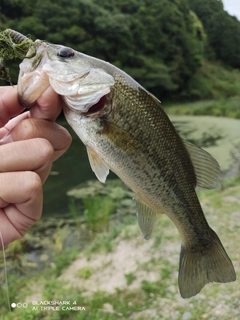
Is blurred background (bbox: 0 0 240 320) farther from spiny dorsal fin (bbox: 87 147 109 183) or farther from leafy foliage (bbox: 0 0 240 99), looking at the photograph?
leafy foliage (bbox: 0 0 240 99)

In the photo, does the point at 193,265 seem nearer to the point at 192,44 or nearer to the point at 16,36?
the point at 16,36

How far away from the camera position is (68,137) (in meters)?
1.91

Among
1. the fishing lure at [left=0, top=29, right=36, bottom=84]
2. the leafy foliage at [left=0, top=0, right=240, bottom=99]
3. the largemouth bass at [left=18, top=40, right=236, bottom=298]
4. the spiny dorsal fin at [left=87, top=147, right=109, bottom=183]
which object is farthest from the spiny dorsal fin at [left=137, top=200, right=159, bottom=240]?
the leafy foliage at [left=0, top=0, right=240, bottom=99]

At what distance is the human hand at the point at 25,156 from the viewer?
5.31ft

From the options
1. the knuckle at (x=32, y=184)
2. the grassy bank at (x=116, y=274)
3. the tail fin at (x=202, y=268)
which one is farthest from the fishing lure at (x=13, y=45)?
the grassy bank at (x=116, y=274)

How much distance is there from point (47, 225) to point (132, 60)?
115ft

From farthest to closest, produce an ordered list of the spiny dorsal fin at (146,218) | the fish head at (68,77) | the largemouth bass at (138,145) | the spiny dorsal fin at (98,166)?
1. the spiny dorsal fin at (146,218)
2. the spiny dorsal fin at (98,166)
3. the largemouth bass at (138,145)
4. the fish head at (68,77)

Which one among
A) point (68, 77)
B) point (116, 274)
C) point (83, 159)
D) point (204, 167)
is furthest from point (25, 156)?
point (83, 159)

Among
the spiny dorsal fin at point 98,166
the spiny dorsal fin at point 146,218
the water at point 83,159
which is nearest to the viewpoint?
the spiny dorsal fin at point 98,166

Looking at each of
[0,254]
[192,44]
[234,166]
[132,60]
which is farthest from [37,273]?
[192,44]

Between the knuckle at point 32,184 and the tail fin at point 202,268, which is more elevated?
the knuckle at point 32,184

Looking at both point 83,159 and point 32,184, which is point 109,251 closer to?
point 32,184

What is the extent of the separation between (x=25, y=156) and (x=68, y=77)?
480 mm

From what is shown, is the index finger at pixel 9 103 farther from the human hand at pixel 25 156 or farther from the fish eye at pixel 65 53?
the fish eye at pixel 65 53
